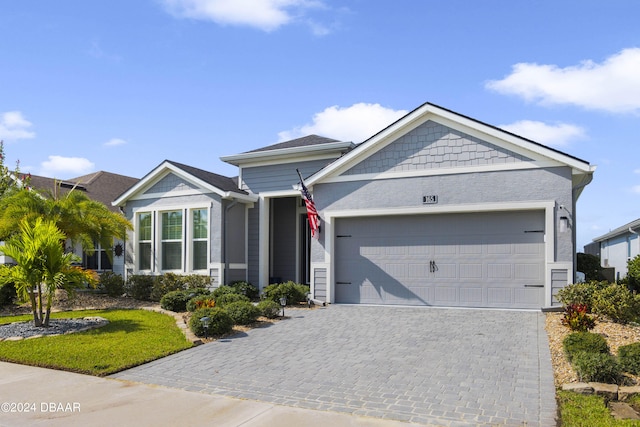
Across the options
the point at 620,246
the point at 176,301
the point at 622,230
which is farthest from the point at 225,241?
the point at 620,246

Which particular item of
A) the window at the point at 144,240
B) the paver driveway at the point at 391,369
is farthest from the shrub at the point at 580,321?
the window at the point at 144,240

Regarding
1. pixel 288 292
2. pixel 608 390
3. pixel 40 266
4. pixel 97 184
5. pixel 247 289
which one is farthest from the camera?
pixel 97 184

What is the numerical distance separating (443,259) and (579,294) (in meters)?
3.23

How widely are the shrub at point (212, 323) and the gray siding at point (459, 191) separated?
454cm

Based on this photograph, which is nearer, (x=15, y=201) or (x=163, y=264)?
(x=15, y=201)

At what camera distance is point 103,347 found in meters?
8.51

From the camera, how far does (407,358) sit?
25.6ft

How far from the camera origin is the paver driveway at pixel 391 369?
5645 mm

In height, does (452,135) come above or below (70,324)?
above

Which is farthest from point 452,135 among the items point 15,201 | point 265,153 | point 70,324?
point 15,201

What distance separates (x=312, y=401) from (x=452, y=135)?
28.7 ft

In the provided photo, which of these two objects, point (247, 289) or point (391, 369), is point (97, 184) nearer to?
point (247, 289)

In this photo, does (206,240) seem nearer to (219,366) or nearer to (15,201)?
(15,201)

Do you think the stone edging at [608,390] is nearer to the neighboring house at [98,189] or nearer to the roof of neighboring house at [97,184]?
the neighboring house at [98,189]
